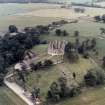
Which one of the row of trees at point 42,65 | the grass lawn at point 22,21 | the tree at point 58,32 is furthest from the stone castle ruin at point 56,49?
the grass lawn at point 22,21

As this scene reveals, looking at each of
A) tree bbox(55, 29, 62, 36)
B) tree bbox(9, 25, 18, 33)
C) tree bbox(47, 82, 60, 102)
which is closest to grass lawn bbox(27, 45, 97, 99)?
tree bbox(47, 82, 60, 102)

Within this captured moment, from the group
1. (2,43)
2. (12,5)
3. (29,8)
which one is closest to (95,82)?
(2,43)

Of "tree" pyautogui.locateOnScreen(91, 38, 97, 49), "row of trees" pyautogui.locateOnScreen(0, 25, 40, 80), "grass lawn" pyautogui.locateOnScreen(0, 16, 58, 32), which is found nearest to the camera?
"row of trees" pyautogui.locateOnScreen(0, 25, 40, 80)

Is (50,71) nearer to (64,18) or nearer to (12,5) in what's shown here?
(64,18)

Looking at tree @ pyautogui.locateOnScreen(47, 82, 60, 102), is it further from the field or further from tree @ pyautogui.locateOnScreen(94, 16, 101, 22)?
tree @ pyautogui.locateOnScreen(94, 16, 101, 22)

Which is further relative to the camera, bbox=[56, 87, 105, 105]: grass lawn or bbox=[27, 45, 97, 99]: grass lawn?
bbox=[27, 45, 97, 99]: grass lawn

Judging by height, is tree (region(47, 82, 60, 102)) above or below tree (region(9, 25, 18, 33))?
below

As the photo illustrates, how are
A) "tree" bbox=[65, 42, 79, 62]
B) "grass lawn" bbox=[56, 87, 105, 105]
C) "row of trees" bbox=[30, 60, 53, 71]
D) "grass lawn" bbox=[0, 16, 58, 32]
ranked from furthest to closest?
"grass lawn" bbox=[0, 16, 58, 32] < "tree" bbox=[65, 42, 79, 62] < "row of trees" bbox=[30, 60, 53, 71] < "grass lawn" bbox=[56, 87, 105, 105]

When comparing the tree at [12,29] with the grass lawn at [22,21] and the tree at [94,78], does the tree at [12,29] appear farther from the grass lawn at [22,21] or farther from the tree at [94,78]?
the tree at [94,78]
